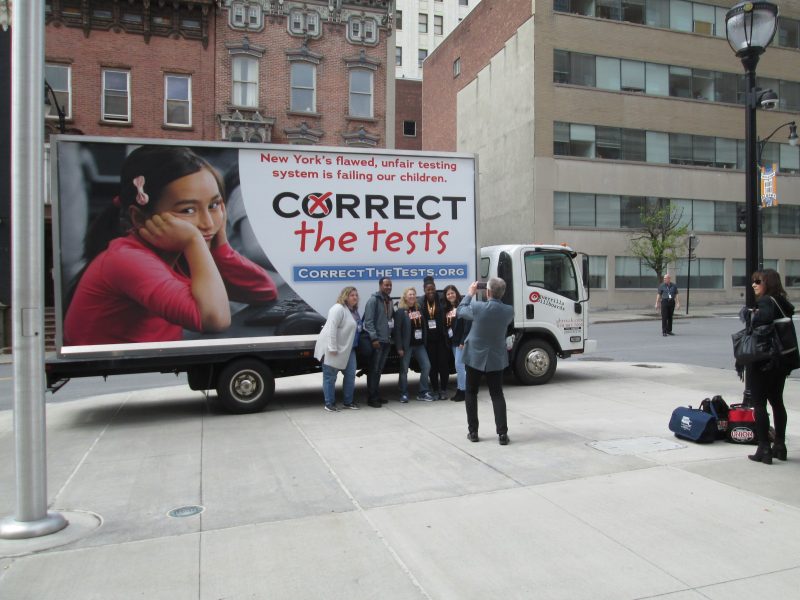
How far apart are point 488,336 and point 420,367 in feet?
9.41

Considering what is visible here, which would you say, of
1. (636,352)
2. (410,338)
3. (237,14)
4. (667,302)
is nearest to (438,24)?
(237,14)

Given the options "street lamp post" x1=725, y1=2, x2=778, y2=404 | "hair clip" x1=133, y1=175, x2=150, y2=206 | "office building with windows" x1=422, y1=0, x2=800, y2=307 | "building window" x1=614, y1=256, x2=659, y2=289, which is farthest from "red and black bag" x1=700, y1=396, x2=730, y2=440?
"building window" x1=614, y1=256, x2=659, y2=289

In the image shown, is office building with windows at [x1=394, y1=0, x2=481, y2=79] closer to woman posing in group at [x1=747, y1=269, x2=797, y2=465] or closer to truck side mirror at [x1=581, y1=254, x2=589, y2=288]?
truck side mirror at [x1=581, y1=254, x2=589, y2=288]

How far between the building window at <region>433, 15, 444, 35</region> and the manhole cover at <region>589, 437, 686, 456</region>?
220 ft

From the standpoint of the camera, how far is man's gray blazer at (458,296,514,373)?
23.0 feet

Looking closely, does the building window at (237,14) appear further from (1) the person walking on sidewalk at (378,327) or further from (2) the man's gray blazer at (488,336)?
(2) the man's gray blazer at (488,336)

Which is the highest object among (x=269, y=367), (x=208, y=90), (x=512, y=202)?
(x=208, y=90)

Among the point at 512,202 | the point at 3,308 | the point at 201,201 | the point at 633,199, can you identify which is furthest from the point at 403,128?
the point at 201,201

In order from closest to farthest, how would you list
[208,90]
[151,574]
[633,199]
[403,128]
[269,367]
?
[151,574] → [269,367] → [208,90] → [633,199] → [403,128]

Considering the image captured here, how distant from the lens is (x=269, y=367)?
9070 millimetres

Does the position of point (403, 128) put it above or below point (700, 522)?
above

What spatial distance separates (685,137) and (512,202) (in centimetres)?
989

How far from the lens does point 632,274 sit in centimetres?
3453

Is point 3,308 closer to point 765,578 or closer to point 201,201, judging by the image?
point 201,201
